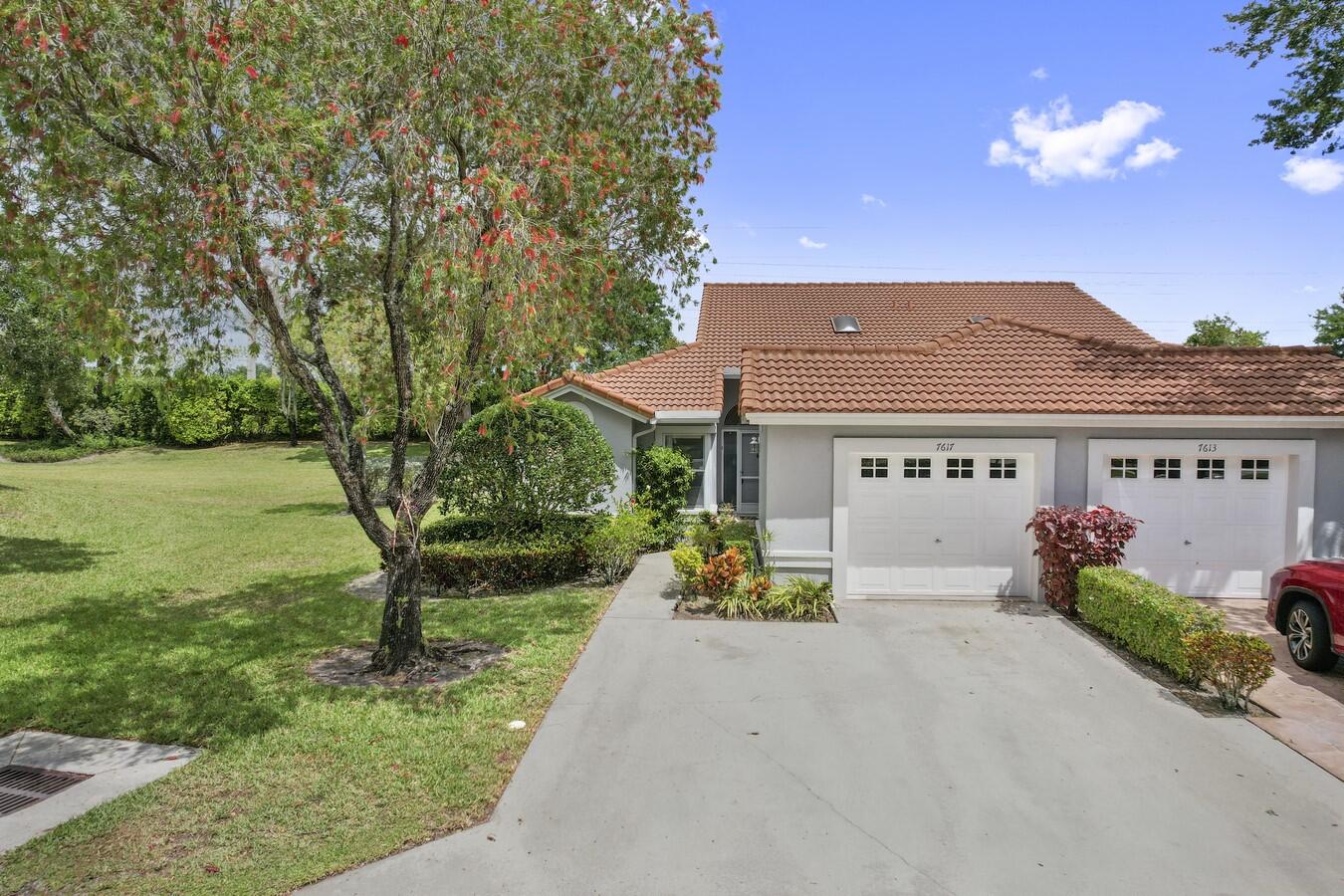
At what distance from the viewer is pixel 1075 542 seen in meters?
9.98

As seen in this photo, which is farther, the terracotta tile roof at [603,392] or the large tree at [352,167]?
the terracotta tile roof at [603,392]

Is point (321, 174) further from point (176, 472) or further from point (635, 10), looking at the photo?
point (176, 472)

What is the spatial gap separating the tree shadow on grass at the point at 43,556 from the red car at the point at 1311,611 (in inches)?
728

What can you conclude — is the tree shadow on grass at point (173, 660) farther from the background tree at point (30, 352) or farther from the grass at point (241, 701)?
the background tree at point (30, 352)

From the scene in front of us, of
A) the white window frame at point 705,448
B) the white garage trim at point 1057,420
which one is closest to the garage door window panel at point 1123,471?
the white garage trim at point 1057,420

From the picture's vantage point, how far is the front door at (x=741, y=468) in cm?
1934

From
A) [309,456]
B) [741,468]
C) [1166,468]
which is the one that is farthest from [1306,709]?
[309,456]

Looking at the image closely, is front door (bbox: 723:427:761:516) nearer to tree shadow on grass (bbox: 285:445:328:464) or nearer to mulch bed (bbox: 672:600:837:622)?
mulch bed (bbox: 672:600:837:622)

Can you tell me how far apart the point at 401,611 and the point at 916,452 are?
24.5 ft

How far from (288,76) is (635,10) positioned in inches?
161

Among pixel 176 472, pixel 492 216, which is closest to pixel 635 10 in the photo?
pixel 492 216

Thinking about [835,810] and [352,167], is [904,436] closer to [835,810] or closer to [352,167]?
[835,810]

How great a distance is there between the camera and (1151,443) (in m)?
10.8

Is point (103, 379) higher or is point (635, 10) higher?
point (635, 10)
